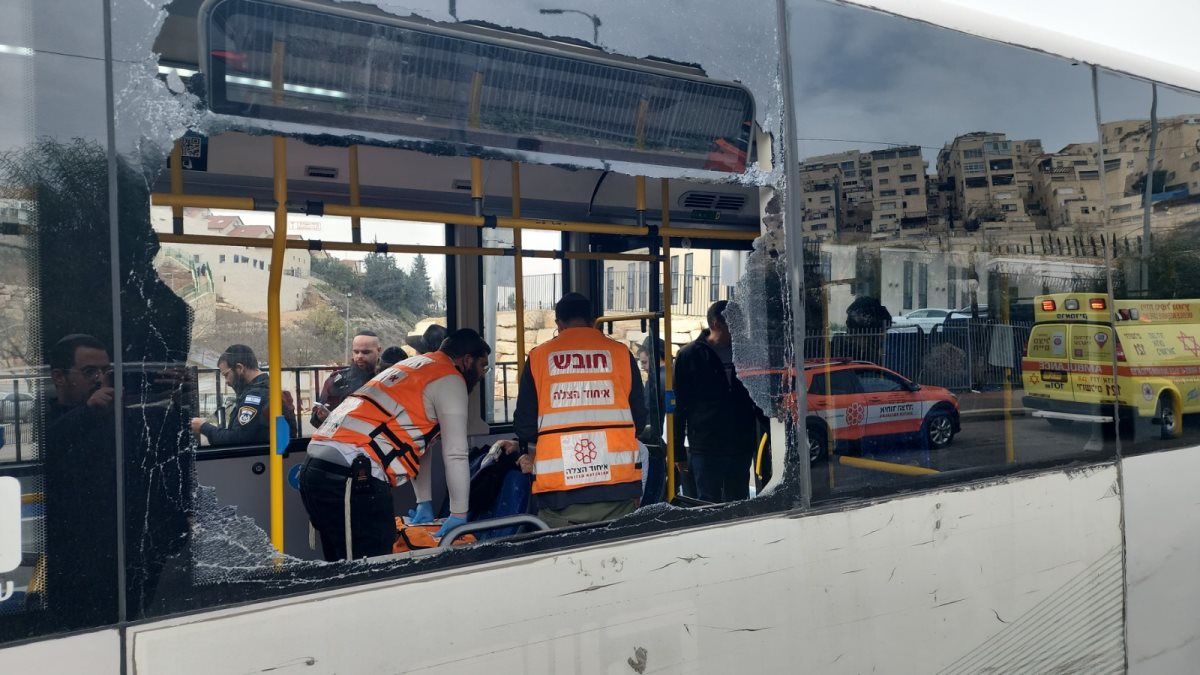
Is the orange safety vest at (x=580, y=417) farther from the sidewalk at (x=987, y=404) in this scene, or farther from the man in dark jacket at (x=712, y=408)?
the man in dark jacket at (x=712, y=408)

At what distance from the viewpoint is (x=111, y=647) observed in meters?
1.50

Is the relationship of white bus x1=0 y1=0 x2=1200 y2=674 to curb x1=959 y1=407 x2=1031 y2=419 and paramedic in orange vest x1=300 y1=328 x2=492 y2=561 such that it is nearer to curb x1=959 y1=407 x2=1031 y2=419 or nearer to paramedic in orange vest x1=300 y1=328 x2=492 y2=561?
curb x1=959 y1=407 x2=1031 y2=419

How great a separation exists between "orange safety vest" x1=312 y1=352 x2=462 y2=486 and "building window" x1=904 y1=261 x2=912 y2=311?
1.79 meters

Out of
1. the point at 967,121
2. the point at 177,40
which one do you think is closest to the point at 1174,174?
the point at 967,121

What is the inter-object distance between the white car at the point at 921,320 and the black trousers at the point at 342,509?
83.4 inches

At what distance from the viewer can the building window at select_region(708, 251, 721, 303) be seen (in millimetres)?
3725

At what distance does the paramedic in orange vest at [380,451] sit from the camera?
3.56 meters

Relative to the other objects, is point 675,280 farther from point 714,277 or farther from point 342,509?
point 342,509

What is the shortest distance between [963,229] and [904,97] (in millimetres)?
469

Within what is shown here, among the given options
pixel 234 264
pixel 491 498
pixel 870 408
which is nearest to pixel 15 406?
pixel 870 408

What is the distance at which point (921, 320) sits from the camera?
271 centimetres

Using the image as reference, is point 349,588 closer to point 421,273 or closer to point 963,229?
point 963,229

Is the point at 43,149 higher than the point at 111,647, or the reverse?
the point at 43,149

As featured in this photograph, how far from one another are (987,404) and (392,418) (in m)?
2.24
